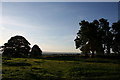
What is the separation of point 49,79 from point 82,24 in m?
35.5

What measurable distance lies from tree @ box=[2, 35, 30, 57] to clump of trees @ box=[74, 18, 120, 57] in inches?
685

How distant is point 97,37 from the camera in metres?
45.0

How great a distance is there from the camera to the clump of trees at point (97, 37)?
44.2 meters

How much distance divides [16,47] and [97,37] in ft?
87.3

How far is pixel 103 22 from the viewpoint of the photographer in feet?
162

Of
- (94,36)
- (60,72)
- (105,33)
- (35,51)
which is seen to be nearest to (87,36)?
(94,36)

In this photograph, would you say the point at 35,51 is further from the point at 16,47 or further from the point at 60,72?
the point at 60,72

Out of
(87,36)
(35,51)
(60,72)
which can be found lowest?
(60,72)

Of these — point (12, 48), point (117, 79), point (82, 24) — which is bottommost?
point (117, 79)

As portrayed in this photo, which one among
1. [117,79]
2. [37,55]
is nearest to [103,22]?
[37,55]

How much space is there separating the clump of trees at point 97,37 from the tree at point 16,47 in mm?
17388

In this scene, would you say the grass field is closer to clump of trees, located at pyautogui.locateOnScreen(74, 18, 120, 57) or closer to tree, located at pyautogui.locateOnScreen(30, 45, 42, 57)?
clump of trees, located at pyautogui.locateOnScreen(74, 18, 120, 57)

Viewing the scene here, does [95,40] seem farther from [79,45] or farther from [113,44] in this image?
[113,44]

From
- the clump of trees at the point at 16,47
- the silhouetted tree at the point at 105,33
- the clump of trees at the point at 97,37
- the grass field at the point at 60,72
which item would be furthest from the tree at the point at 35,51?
the grass field at the point at 60,72
